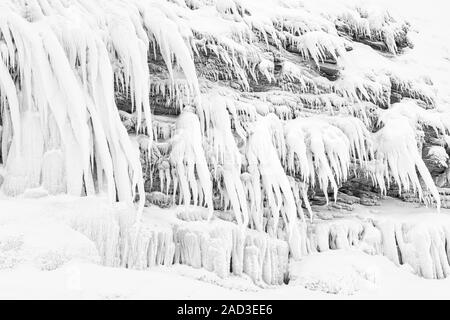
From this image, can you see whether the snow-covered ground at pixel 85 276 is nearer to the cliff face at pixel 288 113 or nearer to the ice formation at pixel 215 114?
the ice formation at pixel 215 114

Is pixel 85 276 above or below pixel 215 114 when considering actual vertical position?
below

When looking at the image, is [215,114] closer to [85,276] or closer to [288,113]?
[288,113]

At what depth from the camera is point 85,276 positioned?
4820mm

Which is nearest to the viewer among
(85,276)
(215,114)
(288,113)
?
(85,276)

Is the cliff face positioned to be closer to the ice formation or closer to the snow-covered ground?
the ice formation

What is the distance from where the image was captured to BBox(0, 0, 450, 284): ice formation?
6.00 meters

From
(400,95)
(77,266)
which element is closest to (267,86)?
(400,95)

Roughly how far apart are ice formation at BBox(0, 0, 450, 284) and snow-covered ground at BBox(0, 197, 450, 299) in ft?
0.97

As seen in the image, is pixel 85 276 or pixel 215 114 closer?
pixel 85 276

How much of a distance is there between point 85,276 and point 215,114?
411 centimetres

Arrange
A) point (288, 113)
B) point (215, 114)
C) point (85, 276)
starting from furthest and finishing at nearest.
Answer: point (288, 113), point (215, 114), point (85, 276)

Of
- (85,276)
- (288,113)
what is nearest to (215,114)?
(288,113)

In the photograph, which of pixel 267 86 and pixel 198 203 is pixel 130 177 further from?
pixel 267 86

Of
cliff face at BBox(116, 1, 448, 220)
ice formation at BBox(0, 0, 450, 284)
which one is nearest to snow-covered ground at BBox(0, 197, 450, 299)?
ice formation at BBox(0, 0, 450, 284)
